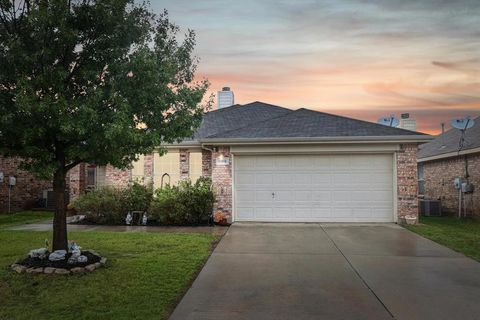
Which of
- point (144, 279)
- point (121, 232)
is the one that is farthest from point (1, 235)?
point (144, 279)

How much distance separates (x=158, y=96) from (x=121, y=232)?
5.82 m

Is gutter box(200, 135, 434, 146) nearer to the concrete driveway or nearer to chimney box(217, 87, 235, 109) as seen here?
the concrete driveway

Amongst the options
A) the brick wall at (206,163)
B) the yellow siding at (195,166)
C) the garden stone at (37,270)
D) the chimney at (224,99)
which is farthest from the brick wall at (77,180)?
the garden stone at (37,270)

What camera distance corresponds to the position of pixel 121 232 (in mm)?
11812

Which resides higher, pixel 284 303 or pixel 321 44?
pixel 321 44

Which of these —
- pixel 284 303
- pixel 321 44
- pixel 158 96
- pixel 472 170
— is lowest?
pixel 284 303

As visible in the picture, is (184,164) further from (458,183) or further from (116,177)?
(458,183)

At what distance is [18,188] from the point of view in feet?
60.4

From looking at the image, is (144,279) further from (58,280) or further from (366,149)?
(366,149)

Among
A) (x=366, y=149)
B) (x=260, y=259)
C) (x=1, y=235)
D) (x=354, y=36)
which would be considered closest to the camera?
(x=260, y=259)

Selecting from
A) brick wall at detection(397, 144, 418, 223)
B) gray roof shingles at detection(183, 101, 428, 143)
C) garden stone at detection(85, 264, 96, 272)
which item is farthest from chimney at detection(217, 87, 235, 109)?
garden stone at detection(85, 264, 96, 272)

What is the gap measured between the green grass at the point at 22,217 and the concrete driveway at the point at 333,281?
8153 mm

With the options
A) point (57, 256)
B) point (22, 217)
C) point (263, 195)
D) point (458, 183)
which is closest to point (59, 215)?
point (57, 256)

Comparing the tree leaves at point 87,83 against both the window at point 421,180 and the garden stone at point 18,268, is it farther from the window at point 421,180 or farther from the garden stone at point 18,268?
the window at point 421,180
